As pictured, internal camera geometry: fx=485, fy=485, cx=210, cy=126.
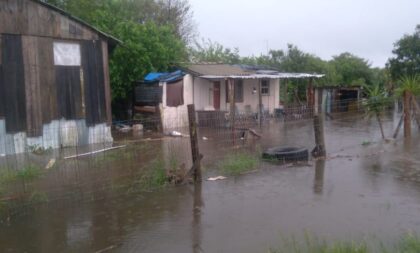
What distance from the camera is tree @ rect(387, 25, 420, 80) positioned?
34.5 metres

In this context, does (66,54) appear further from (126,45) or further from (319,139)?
(319,139)

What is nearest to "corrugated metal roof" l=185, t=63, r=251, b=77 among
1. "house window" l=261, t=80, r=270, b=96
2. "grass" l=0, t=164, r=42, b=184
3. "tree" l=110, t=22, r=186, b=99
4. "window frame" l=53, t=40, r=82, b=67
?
"tree" l=110, t=22, r=186, b=99

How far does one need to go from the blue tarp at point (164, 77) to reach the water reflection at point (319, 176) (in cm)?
1025

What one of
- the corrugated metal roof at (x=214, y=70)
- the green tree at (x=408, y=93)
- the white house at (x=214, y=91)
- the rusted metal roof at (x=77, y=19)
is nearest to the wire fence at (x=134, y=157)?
the white house at (x=214, y=91)

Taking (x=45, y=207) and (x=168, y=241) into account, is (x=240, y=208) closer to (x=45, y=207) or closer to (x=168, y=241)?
(x=168, y=241)

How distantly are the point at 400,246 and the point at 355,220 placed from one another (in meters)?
1.73

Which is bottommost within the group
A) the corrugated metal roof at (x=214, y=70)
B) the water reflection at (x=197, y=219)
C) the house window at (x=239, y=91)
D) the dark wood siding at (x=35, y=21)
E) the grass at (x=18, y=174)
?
the water reflection at (x=197, y=219)

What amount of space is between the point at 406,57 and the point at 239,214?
3145 cm

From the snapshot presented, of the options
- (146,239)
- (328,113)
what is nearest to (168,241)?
(146,239)

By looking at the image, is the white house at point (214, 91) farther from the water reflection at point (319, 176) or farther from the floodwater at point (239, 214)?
the floodwater at point (239, 214)

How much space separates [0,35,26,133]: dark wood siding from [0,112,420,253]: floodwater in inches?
229

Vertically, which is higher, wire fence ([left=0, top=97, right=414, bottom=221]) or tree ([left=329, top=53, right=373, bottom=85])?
tree ([left=329, top=53, right=373, bottom=85])

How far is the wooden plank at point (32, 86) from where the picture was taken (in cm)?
1355

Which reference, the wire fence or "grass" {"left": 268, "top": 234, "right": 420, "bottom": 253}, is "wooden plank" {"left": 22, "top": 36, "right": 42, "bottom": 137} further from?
"grass" {"left": 268, "top": 234, "right": 420, "bottom": 253}
